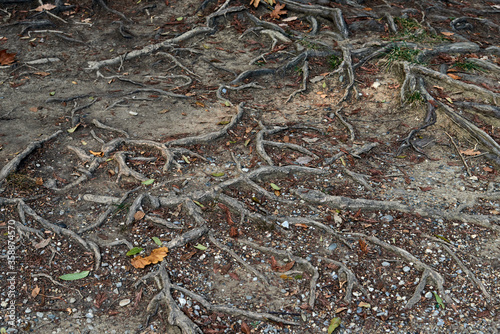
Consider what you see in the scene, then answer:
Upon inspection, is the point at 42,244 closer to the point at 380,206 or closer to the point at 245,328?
the point at 245,328

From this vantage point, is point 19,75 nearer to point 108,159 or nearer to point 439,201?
point 108,159

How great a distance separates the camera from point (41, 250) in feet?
13.1

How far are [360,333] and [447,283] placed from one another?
94 centimetres

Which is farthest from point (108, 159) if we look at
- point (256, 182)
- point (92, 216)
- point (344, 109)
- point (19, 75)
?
point (344, 109)

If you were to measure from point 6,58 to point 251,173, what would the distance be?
4.54 meters

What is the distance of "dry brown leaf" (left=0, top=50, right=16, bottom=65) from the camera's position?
686 centimetres

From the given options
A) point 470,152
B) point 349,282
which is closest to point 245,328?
point 349,282

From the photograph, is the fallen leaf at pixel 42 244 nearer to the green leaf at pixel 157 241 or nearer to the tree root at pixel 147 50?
the green leaf at pixel 157 241

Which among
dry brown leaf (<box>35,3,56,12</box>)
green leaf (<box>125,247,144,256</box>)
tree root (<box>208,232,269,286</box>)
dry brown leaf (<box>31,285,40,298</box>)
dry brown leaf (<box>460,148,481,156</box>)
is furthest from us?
dry brown leaf (<box>35,3,56,12</box>)

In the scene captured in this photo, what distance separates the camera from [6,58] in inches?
272

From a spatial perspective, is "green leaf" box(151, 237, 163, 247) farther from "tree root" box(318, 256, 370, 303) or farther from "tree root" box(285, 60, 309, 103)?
"tree root" box(285, 60, 309, 103)

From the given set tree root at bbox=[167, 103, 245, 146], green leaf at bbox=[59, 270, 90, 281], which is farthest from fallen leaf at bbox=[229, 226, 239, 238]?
tree root at bbox=[167, 103, 245, 146]

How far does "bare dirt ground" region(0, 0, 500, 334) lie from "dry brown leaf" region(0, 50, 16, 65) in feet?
0.15

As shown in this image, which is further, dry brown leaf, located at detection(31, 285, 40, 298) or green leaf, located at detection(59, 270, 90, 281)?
green leaf, located at detection(59, 270, 90, 281)
